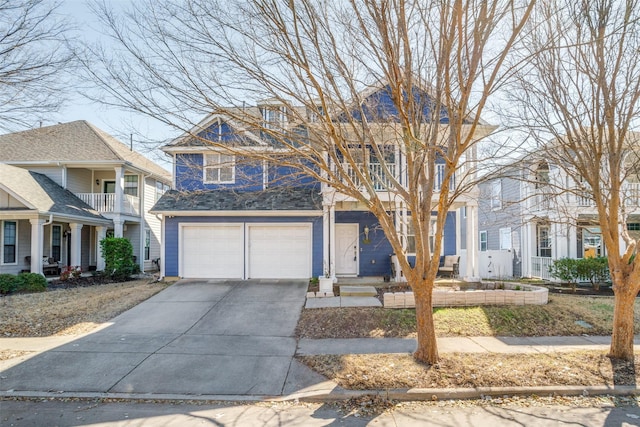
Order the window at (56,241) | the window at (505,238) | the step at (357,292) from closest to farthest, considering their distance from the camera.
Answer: the step at (357,292)
the window at (56,241)
the window at (505,238)

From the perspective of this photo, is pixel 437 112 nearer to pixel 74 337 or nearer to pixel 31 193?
pixel 74 337

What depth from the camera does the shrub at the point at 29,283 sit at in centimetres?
1338

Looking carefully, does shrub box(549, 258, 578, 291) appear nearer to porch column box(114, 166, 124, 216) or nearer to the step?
the step

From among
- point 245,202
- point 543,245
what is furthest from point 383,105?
point 543,245

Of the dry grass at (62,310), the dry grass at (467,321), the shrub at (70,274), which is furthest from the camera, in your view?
the shrub at (70,274)

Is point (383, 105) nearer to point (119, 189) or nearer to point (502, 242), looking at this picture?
Result: point (119, 189)

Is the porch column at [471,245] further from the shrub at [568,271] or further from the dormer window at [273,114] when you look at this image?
the dormer window at [273,114]

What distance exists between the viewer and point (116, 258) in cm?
1599

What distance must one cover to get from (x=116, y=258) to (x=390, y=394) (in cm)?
1408

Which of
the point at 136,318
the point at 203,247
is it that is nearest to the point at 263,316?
the point at 136,318

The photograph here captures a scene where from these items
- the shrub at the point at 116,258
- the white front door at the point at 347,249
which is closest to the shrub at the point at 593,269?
the white front door at the point at 347,249

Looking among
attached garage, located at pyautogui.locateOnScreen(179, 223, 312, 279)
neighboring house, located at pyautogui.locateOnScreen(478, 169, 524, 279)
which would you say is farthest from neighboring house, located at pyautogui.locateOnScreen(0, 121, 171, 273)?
neighboring house, located at pyautogui.locateOnScreen(478, 169, 524, 279)

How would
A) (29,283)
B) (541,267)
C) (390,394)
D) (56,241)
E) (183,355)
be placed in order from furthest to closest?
(56,241), (541,267), (29,283), (183,355), (390,394)

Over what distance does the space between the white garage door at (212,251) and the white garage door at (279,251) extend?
465 millimetres
